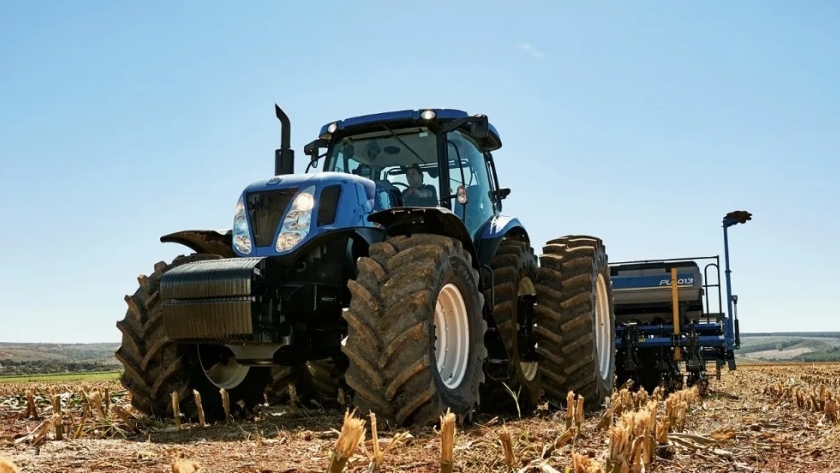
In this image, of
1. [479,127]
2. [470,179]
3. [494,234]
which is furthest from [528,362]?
[479,127]

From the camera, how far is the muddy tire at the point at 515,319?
7042 mm

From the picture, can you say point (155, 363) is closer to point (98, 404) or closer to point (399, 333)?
point (98, 404)

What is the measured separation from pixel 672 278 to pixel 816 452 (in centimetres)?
825

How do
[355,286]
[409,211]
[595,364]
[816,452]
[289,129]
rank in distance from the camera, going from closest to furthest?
[816,452] < [355,286] < [409,211] < [289,129] < [595,364]

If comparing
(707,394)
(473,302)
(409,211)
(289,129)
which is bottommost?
(707,394)

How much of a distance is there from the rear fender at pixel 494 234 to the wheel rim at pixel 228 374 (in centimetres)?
225

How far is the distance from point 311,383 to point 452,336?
93.7 inches

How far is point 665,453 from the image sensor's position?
3652mm

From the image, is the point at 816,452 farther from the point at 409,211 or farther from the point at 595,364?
the point at 595,364

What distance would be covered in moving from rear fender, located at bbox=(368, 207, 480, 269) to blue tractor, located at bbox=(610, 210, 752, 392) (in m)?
6.30

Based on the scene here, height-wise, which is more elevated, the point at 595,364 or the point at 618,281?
the point at 618,281

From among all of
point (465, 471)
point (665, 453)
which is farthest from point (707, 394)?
point (465, 471)

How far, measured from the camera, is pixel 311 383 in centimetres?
789

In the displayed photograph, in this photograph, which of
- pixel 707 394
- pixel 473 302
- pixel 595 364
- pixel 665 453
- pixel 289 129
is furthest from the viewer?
pixel 707 394
